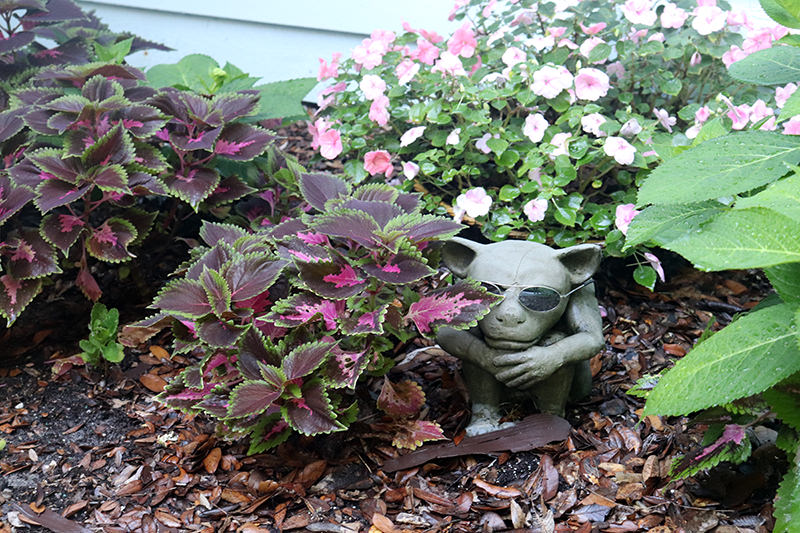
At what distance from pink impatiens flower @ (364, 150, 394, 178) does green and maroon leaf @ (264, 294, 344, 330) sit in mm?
1061

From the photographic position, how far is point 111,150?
2639 millimetres

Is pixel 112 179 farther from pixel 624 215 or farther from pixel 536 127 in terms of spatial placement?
pixel 624 215

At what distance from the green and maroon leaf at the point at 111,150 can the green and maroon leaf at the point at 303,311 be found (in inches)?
37.9

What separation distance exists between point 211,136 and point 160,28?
8.22ft

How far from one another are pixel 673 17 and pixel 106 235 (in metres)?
2.37

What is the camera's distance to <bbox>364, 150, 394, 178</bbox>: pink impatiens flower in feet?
9.98

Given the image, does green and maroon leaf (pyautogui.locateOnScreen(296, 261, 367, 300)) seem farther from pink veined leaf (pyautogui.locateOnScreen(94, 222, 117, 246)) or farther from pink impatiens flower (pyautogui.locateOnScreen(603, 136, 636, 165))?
pink impatiens flower (pyautogui.locateOnScreen(603, 136, 636, 165))

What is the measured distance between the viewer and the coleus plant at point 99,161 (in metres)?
2.57

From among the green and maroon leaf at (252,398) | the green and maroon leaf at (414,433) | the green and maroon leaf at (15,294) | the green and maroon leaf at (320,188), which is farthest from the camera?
the green and maroon leaf at (15,294)

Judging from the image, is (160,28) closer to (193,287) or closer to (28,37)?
(28,37)

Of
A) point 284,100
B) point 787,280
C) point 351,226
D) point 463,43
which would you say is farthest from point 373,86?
point 787,280

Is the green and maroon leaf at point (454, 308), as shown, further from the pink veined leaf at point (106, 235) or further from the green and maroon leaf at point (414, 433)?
the pink veined leaf at point (106, 235)

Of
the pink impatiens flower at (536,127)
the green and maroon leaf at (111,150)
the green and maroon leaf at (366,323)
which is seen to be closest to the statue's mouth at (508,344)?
the green and maroon leaf at (366,323)

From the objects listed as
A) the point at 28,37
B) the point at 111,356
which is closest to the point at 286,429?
the point at 111,356
